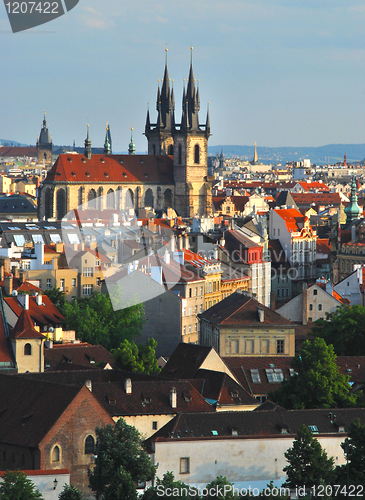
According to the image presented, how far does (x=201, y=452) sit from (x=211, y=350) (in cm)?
1247

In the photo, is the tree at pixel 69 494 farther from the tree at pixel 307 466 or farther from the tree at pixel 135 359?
the tree at pixel 135 359

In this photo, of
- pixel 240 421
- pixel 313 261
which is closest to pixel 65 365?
pixel 240 421

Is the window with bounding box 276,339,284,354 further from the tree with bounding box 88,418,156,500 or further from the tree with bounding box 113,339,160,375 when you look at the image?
the tree with bounding box 88,418,156,500

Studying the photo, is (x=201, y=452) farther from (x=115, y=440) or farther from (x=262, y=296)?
(x=262, y=296)

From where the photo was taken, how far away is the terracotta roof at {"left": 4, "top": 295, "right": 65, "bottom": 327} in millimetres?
64312

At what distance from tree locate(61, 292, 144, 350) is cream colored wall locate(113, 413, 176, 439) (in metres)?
19.4

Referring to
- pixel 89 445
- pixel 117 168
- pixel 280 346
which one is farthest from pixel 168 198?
pixel 89 445

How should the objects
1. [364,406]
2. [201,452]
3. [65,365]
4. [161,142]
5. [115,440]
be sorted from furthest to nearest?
[161,142]
[65,365]
[364,406]
[201,452]
[115,440]

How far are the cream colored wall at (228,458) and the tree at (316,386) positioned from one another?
6.10 metres

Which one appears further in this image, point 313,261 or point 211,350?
point 313,261

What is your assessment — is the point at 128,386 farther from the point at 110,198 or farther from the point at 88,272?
the point at 110,198

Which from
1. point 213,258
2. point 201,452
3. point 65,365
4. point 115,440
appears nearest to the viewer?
point 115,440

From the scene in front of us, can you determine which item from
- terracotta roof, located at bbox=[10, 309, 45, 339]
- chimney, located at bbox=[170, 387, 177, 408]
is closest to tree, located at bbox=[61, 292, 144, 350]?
terracotta roof, located at bbox=[10, 309, 45, 339]

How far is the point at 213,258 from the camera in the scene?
84.1 metres
